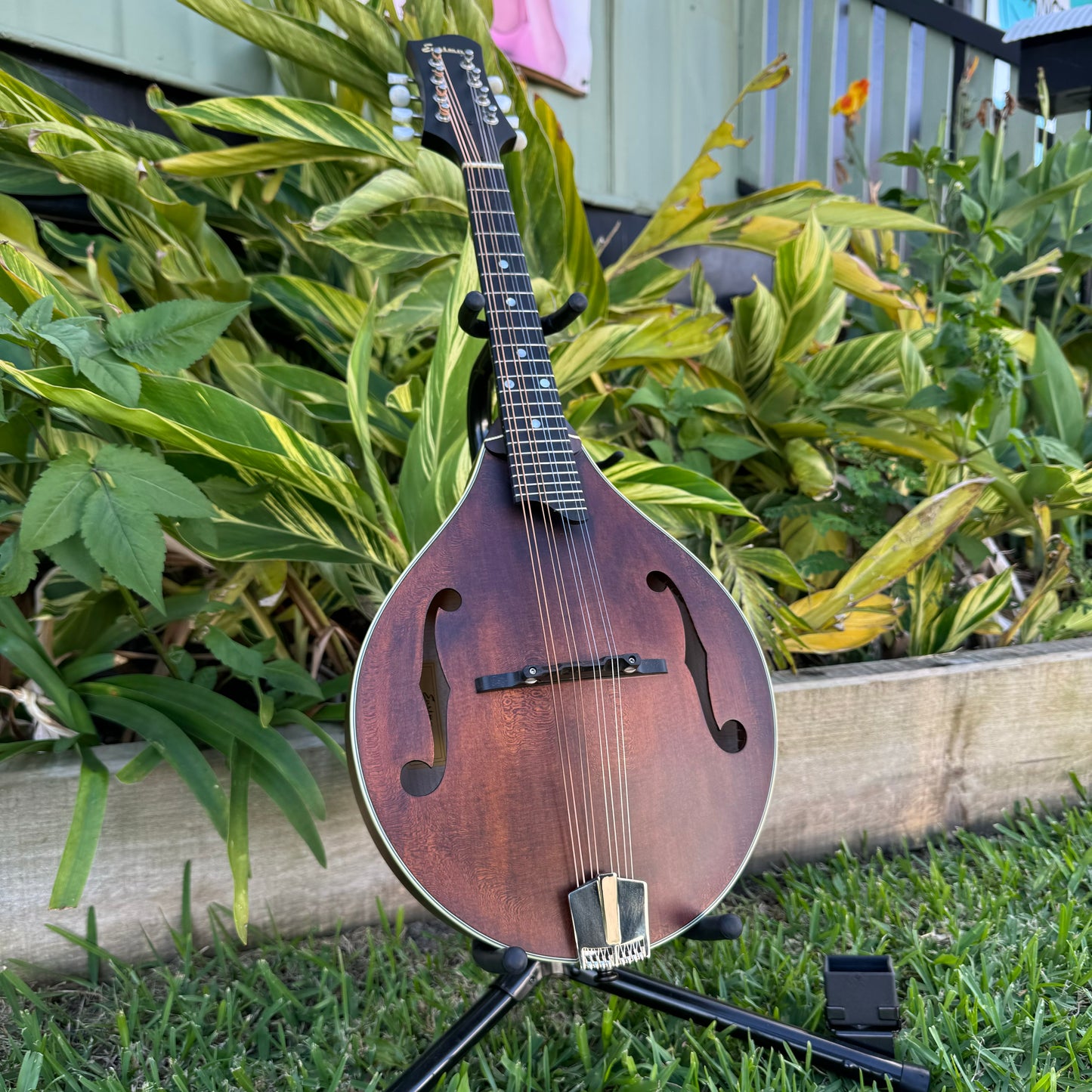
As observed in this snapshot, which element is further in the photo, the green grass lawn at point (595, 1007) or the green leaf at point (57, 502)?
the green grass lawn at point (595, 1007)

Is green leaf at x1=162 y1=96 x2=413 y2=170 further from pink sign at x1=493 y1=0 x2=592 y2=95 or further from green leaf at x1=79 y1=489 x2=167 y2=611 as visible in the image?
pink sign at x1=493 y1=0 x2=592 y2=95

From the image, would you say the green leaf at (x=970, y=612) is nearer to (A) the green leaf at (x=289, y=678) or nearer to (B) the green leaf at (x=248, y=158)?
(A) the green leaf at (x=289, y=678)

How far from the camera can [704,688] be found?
958 millimetres

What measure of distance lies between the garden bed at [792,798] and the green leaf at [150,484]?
45 centimetres

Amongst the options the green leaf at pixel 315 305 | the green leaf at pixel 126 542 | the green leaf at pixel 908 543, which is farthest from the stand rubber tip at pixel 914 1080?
the green leaf at pixel 315 305

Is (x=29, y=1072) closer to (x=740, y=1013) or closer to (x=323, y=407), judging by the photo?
(x=740, y=1013)

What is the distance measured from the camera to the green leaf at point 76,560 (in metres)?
0.87

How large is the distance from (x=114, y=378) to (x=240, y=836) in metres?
0.52

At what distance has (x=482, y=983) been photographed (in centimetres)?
113

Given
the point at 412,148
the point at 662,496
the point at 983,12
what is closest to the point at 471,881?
the point at 662,496

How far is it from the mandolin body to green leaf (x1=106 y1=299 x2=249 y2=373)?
1.03ft

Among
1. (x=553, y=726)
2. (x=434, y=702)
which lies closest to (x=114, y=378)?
(x=434, y=702)

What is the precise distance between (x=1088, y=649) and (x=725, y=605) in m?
1.00

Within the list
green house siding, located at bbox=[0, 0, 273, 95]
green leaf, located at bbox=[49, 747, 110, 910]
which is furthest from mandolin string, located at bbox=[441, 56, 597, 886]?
green house siding, located at bbox=[0, 0, 273, 95]
